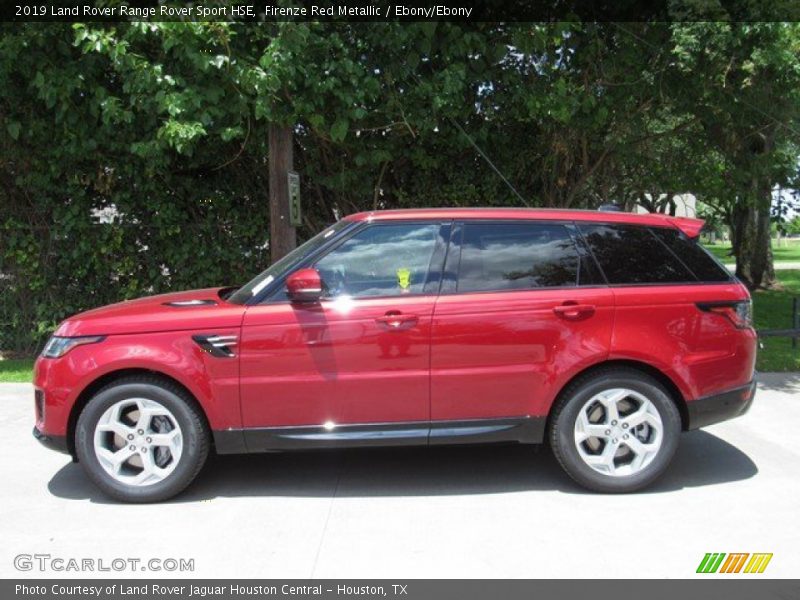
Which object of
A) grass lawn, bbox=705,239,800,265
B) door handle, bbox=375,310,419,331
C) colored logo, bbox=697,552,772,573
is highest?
door handle, bbox=375,310,419,331

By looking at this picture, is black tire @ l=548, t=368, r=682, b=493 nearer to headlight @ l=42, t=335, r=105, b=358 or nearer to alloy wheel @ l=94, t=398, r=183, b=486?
alloy wheel @ l=94, t=398, r=183, b=486

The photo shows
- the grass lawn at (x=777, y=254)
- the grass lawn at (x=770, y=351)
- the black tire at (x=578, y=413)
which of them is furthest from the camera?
the grass lawn at (x=777, y=254)

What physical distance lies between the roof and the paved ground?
1754 mm

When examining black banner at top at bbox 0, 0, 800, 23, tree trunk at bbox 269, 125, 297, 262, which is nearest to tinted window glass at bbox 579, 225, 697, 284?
black banner at top at bbox 0, 0, 800, 23

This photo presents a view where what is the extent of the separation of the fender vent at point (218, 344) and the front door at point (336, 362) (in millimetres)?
73

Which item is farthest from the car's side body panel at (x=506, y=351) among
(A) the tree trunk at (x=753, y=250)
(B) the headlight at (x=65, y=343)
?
(A) the tree trunk at (x=753, y=250)

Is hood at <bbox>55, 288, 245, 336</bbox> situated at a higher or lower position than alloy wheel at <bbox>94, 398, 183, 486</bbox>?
higher

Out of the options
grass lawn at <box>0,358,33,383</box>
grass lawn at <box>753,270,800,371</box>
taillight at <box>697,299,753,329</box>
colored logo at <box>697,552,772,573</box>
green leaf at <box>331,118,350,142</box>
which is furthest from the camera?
grass lawn at <box>753,270,800,371</box>

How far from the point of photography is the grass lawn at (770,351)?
8109 millimetres

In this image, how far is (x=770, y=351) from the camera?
9109mm

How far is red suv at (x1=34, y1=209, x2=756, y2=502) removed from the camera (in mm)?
4242

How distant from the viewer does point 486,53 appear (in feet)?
25.6

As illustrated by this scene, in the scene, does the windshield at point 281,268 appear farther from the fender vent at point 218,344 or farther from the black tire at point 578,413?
the black tire at point 578,413

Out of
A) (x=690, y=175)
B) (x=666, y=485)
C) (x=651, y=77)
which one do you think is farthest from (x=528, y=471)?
(x=690, y=175)
